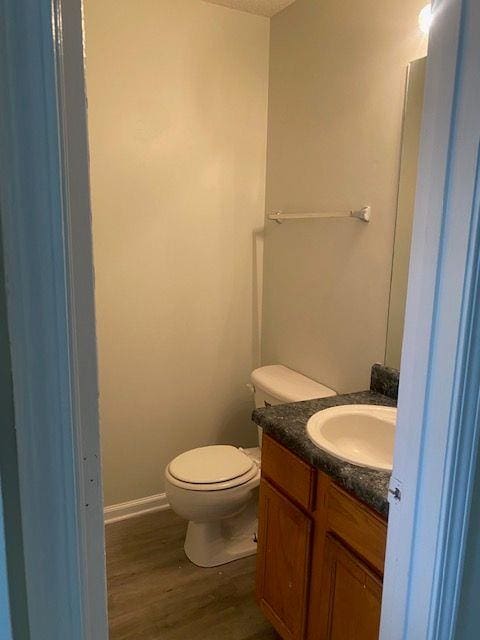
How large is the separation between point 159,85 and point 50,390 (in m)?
2.04

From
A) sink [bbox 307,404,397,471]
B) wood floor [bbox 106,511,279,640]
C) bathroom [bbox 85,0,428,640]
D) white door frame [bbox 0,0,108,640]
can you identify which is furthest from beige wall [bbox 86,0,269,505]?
white door frame [bbox 0,0,108,640]

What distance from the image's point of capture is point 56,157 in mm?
479

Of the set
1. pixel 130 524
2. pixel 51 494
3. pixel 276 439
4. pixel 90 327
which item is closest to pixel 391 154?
pixel 276 439

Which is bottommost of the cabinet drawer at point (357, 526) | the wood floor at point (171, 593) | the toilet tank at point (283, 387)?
the wood floor at point (171, 593)

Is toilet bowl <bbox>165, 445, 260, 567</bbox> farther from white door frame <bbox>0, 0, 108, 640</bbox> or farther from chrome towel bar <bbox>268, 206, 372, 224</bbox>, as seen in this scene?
white door frame <bbox>0, 0, 108, 640</bbox>

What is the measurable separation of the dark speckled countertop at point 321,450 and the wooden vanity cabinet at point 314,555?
0.16ft

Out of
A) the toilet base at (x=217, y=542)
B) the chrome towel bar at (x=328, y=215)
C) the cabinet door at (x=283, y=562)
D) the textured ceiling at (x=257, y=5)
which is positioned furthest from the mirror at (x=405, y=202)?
the toilet base at (x=217, y=542)

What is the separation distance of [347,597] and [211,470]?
2.89ft

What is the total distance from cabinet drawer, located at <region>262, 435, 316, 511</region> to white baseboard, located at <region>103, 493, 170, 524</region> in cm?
102

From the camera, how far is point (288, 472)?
155cm

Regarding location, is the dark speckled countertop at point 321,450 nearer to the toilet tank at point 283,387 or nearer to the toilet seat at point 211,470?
the toilet tank at point 283,387

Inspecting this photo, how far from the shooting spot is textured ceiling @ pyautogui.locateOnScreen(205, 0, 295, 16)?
2215mm

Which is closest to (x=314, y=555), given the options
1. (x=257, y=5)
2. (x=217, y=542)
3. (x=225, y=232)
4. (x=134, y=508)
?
(x=217, y=542)

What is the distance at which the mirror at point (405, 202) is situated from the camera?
166 centimetres
